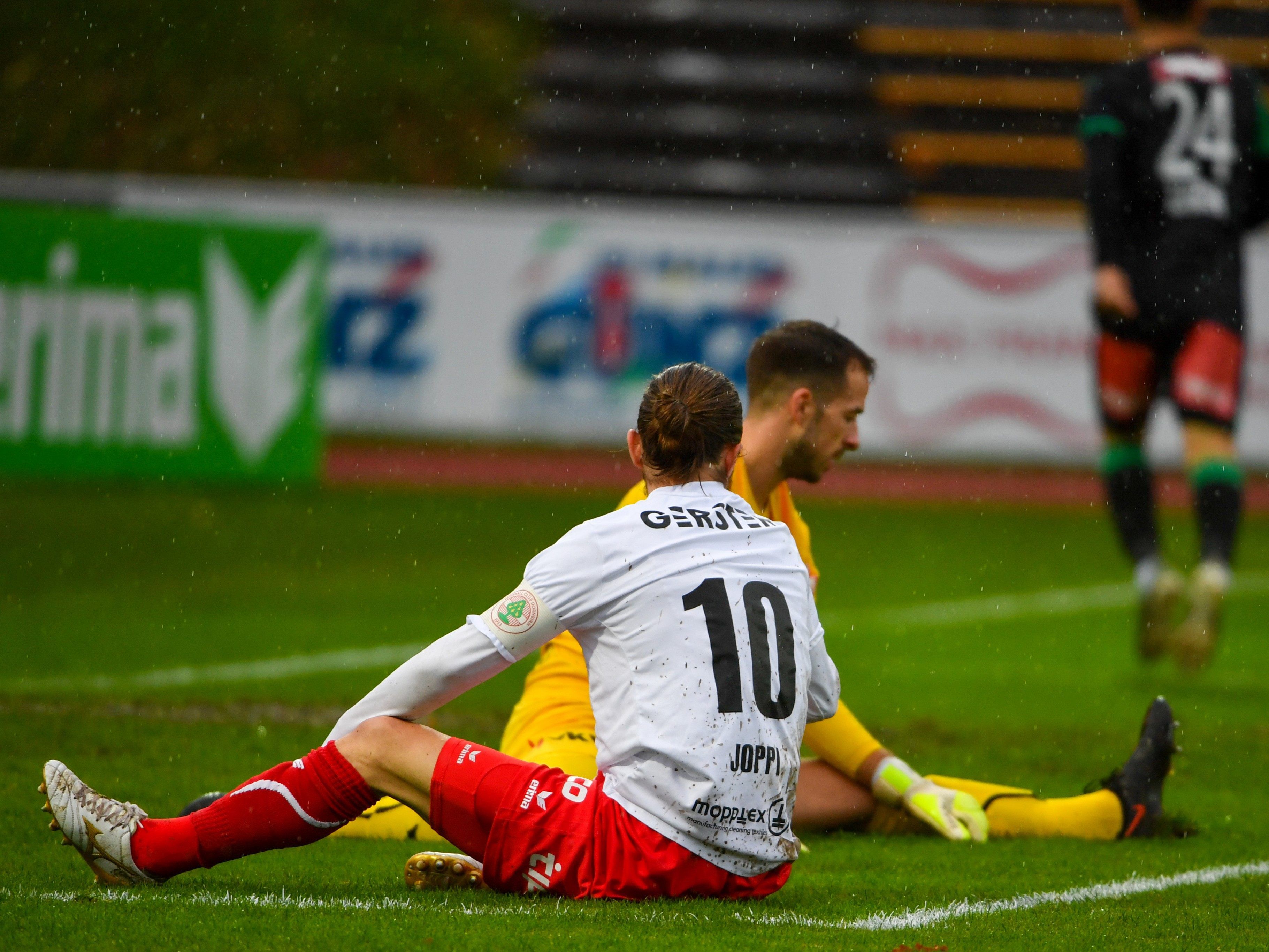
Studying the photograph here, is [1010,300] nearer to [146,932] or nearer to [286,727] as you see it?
[286,727]

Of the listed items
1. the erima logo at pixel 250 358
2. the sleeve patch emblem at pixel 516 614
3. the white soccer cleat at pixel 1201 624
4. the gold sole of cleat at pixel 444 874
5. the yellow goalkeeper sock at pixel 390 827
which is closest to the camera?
the sleeve patch emblem at pixel 516 614

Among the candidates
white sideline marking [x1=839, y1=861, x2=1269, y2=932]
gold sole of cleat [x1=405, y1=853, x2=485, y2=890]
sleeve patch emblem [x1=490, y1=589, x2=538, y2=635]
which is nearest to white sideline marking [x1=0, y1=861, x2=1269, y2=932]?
white sideline marking [x1=839, y1=861, x2=1269, y2=932]

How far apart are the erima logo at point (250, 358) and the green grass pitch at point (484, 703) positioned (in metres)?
0.56

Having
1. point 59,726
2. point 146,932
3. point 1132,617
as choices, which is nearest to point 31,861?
point 146,932

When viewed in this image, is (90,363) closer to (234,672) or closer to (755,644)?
(234,672)

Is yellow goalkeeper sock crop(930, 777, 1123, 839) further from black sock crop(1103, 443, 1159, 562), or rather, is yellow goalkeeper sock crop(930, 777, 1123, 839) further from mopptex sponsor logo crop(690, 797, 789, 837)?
black sock crop(1103, 443, 1159, 562)

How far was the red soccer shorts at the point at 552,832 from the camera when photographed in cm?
334

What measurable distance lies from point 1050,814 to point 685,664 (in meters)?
1.77

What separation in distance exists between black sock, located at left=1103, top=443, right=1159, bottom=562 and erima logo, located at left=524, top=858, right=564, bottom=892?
4258mm

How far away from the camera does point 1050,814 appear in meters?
4.64

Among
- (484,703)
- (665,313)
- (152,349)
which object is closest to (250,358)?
(152,349)

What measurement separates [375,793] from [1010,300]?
41.9 ft

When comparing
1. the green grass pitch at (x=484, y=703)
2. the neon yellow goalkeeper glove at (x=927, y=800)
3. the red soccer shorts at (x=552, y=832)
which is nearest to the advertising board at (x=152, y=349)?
the green grass pitch at (x=484, y=703)

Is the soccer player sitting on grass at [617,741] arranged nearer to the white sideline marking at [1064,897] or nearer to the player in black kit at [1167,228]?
the white sideline marking at [1064,897]
